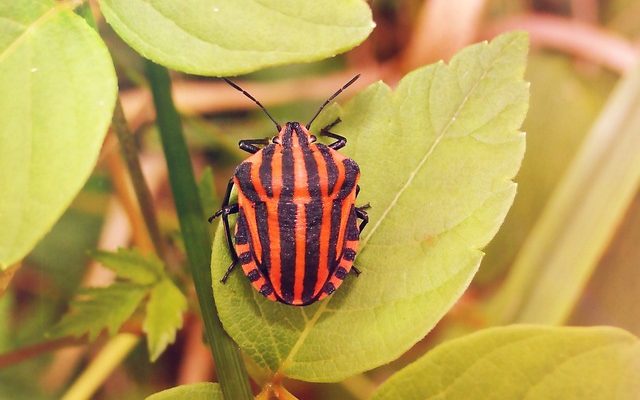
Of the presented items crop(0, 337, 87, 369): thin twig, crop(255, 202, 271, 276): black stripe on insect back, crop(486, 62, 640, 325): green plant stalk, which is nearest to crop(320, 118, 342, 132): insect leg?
crop(255, 202, 271, 276): black stripe on insect back

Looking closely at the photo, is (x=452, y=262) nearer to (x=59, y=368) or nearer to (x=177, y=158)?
(x=177, y=158)

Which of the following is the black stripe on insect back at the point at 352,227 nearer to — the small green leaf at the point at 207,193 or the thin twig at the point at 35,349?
the small green leaf at the point at 207,193

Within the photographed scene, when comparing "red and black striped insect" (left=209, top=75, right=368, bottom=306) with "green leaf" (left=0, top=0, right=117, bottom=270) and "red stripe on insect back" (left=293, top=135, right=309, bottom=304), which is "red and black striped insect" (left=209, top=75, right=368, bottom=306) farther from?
"green leaf" (left=0, top=0, right=117, bottom=270)

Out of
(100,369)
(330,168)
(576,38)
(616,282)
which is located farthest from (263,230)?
(576,38)

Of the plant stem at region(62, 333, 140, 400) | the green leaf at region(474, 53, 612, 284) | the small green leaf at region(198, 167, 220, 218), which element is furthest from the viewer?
the green leaf at region(474, 53, 612, 284)

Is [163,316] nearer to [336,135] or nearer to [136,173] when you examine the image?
[136,173]
